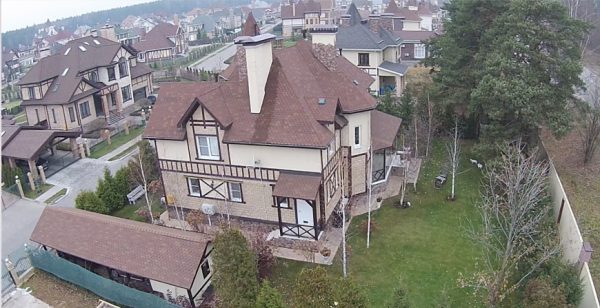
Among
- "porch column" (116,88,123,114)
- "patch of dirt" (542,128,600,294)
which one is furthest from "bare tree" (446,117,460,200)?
"porch column" (116,88,123,114)

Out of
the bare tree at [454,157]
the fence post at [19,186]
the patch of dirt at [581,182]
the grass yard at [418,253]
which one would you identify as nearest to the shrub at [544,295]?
the grass yard at [418,253]

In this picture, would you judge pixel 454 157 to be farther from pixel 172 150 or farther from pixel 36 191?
pixel 36 191

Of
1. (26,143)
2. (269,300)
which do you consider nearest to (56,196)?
(26,143)

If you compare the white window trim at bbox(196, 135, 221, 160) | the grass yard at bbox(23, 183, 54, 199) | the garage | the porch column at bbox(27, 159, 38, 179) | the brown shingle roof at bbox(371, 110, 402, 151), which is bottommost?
the grass yard at bbox(23, 183, 54, 199)

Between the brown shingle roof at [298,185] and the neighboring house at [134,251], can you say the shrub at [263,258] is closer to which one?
the neighboring house at [134,251]

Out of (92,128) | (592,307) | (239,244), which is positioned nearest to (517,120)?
(592,307)

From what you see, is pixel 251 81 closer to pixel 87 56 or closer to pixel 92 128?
pixel 92 128

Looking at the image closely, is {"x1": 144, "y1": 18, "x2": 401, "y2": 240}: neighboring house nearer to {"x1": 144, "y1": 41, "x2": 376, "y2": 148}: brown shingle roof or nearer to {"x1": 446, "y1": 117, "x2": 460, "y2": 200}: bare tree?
{"x1": 144, "y1": 41, "x2": 376, "y2": 148}: brown shingle roof

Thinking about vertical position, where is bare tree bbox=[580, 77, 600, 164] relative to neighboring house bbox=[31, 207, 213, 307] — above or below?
above
